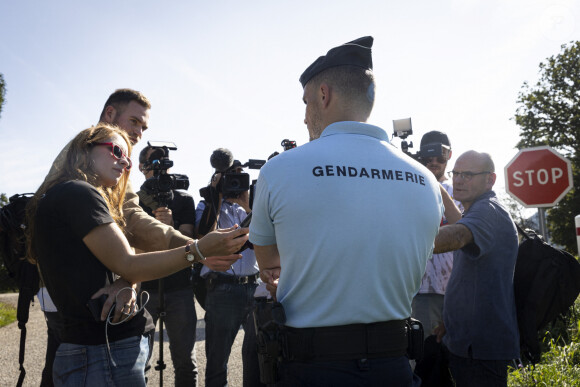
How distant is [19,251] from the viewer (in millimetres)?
3713

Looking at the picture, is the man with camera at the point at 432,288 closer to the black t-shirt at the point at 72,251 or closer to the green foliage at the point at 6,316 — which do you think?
the black t-shirt at the point at 72,251

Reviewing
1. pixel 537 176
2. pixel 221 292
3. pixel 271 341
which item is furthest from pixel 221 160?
pixel 537 176

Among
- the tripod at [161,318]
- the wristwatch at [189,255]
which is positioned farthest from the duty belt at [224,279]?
the wristwatch at [189,255]

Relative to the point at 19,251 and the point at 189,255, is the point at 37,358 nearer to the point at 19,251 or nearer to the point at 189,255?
the point at 19,251

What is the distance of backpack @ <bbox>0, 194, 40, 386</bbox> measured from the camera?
356 cm

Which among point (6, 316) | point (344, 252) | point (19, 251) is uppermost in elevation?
point (19, 251)

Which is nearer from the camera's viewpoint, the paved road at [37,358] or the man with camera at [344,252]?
the man with camera at [344,252]

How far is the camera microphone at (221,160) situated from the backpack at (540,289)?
2648mm

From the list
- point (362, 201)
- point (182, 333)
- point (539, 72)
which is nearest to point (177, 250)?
point (362, 201)

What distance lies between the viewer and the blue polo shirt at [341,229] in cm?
184

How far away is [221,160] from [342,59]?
2664 mm

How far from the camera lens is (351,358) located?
6.00ft

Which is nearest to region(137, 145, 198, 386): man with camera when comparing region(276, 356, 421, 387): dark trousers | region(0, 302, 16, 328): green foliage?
region(276, 356, 421, 387): dark trousers

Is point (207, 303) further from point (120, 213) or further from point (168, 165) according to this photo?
point (120, 213)
